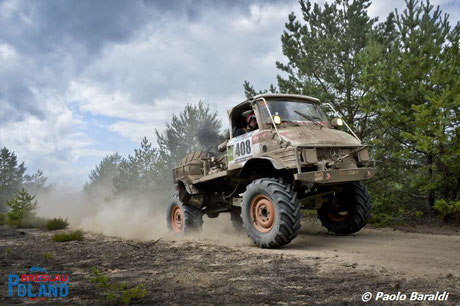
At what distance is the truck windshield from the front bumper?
1.62 m

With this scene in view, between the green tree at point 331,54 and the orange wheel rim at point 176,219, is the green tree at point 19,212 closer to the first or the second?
the orange wheel rim at point 176,219

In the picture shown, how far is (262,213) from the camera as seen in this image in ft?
23.5

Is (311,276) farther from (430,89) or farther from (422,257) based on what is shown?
(430,89)

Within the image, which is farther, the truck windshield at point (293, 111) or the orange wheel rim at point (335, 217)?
the orange wheel rim at point (335, 217)

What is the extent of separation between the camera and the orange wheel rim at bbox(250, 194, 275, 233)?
686 cm

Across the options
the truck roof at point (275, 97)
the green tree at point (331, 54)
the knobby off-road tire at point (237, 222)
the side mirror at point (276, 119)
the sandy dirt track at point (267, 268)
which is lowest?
the sandy dirt track at point (267, 268)

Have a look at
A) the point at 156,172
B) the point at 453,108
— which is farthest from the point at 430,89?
the point at 156,172

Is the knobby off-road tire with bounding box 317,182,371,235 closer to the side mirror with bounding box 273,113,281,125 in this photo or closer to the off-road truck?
the off-road truck

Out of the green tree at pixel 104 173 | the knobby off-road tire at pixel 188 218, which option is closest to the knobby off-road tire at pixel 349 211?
the knobby off-road tire at pixel 188 218

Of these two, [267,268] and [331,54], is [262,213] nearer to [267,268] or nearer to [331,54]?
[267,268]

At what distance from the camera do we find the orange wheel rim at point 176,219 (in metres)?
10.5

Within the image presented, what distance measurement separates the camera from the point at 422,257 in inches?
209

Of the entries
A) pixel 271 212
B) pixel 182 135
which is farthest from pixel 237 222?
pixel 182 135

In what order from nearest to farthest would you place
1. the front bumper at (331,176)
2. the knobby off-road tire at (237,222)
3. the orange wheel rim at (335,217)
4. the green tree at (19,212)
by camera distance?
the front bumper at (331,176), the orange wheel rim at (335,217), the knobby off-road tire at (237,222), the green tree at (19,212)
